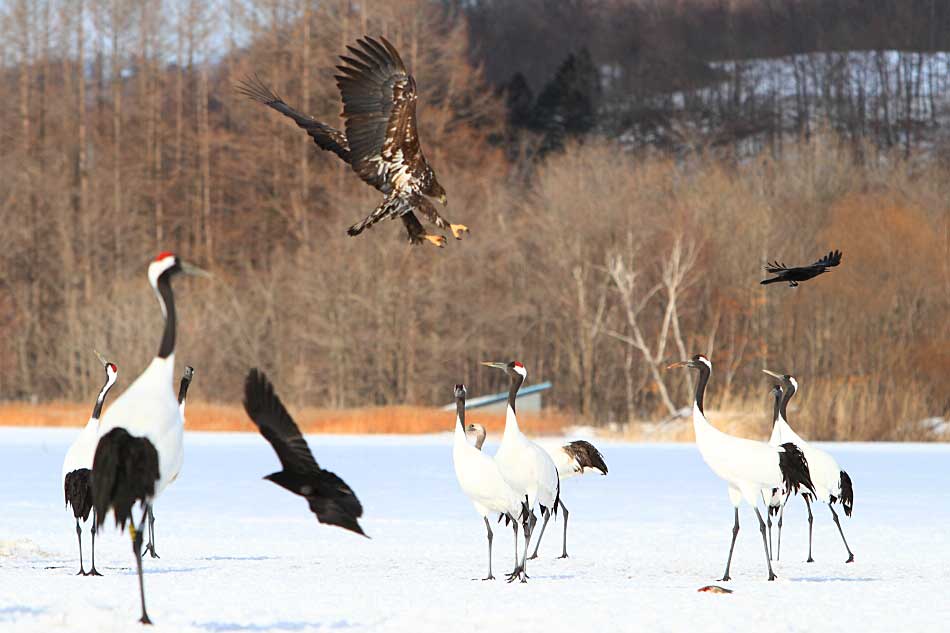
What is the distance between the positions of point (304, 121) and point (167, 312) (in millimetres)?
4248

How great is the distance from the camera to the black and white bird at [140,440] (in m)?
6.38

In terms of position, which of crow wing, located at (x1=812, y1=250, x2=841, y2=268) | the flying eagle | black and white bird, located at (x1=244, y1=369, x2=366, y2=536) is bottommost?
black and white bird, located at (x1=244, y1=369, x2=366, y2=536)

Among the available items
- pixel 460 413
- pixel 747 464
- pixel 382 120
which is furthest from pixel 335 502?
pixel 382 120

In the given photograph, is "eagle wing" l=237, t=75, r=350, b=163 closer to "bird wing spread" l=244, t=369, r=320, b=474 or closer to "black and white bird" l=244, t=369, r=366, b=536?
"black and white bird" l=244, t=369, r=366, b=536

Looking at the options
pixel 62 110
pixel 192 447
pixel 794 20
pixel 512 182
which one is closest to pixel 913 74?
pixel 794 20

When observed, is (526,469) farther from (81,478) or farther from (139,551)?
(139,551)

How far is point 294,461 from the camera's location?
7.03 m

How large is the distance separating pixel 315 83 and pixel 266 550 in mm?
30952

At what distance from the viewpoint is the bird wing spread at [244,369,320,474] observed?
6.77m

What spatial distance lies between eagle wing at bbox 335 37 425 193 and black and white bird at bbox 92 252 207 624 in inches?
126

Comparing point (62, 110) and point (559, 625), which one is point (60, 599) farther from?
point (62, 110)

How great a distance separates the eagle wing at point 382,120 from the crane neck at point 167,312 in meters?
3.07

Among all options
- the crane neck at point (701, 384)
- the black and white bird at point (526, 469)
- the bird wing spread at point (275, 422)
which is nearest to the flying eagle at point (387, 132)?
the black and white bird at point (526, 469)

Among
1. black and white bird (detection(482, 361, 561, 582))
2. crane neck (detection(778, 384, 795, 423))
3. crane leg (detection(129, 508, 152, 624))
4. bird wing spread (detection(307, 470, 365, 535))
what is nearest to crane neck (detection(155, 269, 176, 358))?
crane leg (detection(129, 508, 152, 624))
